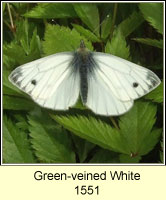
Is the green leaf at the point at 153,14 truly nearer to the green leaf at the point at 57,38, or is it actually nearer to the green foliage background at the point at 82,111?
the green foliage background at the point at 82,111

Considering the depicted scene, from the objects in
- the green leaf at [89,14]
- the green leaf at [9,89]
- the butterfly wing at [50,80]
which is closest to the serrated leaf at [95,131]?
the butterfly wing at [50,80]

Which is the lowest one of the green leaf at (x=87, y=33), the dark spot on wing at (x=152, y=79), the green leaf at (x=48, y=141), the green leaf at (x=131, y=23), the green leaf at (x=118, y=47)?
the green leaf at (x=48, y=141)

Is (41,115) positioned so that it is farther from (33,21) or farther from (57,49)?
(33,21)

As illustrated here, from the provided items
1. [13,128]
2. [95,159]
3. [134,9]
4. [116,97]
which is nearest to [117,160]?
[95,159]

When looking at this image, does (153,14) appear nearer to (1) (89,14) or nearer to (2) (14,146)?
(1) (89,14)

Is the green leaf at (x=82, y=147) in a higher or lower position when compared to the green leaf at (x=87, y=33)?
lower

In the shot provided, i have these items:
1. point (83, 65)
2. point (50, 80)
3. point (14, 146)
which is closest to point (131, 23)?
point (83, 65)
